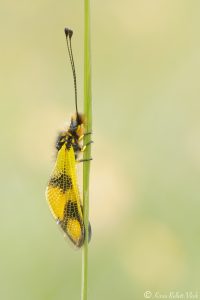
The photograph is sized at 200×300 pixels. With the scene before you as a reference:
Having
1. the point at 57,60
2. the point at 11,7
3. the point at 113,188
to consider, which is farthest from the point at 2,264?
the point at 11,7

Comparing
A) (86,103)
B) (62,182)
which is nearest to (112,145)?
(62,182)

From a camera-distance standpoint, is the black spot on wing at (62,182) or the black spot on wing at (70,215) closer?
the black spot on wing at (70,215)

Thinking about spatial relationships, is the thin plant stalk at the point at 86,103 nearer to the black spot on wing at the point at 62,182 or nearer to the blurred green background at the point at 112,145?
the black spot on wing at the point at 62,182

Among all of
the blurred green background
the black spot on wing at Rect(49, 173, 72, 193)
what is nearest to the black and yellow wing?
the black spot on wing at Rect(49, 173, 72, 193)

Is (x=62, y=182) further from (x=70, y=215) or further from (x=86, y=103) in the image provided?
(x=86, y=103)

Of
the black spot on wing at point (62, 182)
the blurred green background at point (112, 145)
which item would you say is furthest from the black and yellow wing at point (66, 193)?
the blurred green background at point (112, 145)
